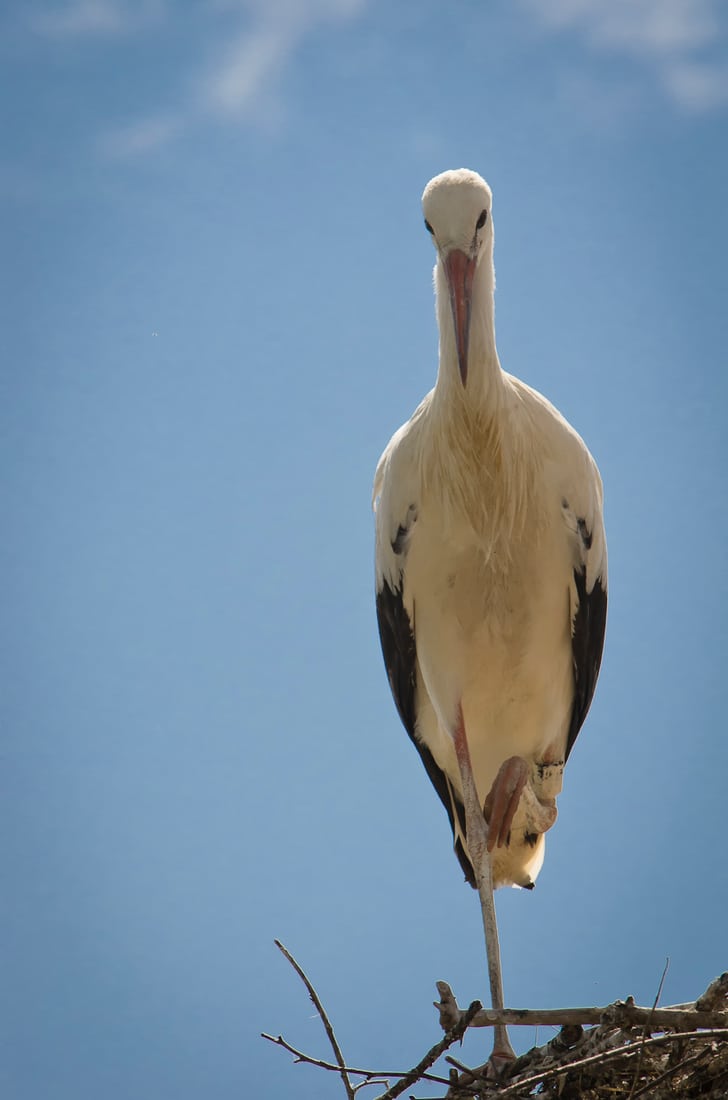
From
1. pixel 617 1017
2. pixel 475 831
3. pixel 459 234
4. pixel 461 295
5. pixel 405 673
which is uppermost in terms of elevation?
pixel 459 234

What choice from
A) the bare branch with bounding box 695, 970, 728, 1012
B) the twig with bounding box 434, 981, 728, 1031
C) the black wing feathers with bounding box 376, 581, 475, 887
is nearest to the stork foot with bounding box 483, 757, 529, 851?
the black wing feathers with bounding box 376, 581, 475, 887

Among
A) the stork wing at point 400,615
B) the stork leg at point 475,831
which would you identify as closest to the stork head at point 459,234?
the stork wing at point 400,615

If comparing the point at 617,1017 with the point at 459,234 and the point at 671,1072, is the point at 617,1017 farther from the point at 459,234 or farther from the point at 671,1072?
the point at 459,234

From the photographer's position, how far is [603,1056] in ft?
8.68

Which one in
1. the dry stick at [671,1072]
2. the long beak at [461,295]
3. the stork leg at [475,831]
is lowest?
the dry stick at [671,1072]

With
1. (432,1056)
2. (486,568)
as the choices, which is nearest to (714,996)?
(432,1056)

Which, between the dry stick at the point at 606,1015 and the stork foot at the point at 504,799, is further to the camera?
the stork foot at the point at 504,799

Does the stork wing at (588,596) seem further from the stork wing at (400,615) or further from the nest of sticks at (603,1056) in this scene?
the nest of sticks at (603,1056)

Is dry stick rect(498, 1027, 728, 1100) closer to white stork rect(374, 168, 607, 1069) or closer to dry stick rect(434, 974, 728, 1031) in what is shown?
dry stick rect(434, 974, 728, 1031)

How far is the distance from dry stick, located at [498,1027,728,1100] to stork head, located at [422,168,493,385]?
150cm

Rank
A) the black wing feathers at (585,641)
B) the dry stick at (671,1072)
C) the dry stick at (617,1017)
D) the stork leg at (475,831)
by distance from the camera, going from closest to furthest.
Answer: the dry stick at (671,1072)
the dry stick at (617,1017)
the stork leg at (475,831)
the black wing feathers at (585,641)

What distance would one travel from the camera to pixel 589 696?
4.06 m

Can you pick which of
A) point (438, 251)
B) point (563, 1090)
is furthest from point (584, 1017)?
point (438, 251)

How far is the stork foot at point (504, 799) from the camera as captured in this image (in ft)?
12.8
